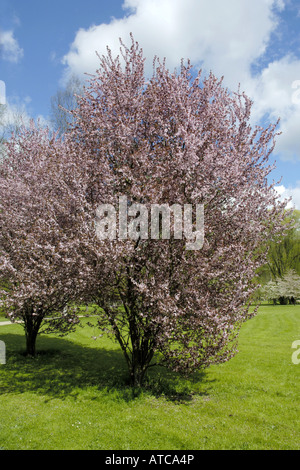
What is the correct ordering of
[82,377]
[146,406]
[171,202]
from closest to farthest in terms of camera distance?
[146,406]
[171,202]
[82,377]

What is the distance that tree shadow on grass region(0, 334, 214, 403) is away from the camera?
8807 millimetres

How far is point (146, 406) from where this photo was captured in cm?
773

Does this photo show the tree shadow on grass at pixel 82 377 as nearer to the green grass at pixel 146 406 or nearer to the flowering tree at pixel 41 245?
the green grass at pixel 146 406

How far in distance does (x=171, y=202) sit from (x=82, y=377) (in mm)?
6611

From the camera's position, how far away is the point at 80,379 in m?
10.0

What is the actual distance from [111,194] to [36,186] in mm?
5181

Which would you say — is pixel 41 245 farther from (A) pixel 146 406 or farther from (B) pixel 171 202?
(A) pixel 146 406

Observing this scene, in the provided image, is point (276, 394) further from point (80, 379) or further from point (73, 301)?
point (73, 301)

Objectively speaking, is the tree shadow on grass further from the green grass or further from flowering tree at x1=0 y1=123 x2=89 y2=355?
flowering tree at x1=0 y1=123 x2=89 y2=355

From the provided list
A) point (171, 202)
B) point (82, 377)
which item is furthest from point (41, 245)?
point (82, 377)

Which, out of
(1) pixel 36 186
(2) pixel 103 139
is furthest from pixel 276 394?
(1) pixel 36 186

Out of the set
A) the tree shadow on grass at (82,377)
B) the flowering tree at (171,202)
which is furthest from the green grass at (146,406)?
the flowering tree at (171,202)

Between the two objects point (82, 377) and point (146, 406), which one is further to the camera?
point (82, 377)

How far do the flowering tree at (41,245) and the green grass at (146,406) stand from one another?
1992mm
